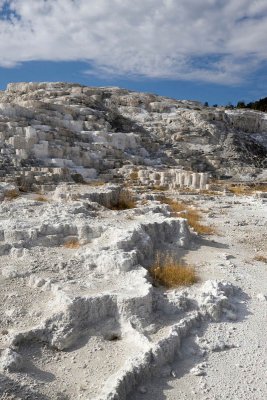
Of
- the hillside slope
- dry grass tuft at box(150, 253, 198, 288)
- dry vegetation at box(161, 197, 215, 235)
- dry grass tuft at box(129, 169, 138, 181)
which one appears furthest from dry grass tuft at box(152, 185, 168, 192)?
dry grass tuft at box(150, 253, 198, 288)

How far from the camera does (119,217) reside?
10836 mm

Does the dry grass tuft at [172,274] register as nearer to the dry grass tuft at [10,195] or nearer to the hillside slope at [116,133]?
the dry grass tuft at [10,195]

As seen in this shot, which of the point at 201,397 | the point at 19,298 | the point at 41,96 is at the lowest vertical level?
the point at 201,397

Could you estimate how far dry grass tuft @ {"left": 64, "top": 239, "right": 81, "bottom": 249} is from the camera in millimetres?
8380

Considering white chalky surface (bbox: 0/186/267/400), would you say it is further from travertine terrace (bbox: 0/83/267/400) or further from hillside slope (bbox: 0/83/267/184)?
hillside slope (bbox: 0/83/267/184)

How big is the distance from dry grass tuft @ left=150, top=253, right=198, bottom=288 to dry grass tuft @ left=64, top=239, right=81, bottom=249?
5.56ft

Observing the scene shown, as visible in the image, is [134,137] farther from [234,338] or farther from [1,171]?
[234,338]

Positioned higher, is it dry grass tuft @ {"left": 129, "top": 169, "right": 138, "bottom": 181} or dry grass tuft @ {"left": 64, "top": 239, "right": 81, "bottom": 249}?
dry grass tuft @ {"left": 129, "top": 169, "right": 138, "bottom": 181}

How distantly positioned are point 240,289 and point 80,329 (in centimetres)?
324

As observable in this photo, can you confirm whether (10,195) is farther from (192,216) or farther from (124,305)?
(124,305)

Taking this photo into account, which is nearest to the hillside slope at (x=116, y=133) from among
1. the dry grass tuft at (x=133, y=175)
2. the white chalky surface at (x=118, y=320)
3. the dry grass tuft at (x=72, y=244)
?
→ the dry grass tuft at (x=133, y=175)

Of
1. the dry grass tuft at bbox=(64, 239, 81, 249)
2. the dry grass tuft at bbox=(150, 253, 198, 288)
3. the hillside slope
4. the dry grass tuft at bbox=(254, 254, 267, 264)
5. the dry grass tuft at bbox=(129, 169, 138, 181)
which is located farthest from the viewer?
the dry grass tuft at bbox=(129, 169, 138, 181)

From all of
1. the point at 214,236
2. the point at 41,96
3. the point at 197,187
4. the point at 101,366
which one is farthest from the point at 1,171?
the point at 41,96

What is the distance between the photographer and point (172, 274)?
748 cm
